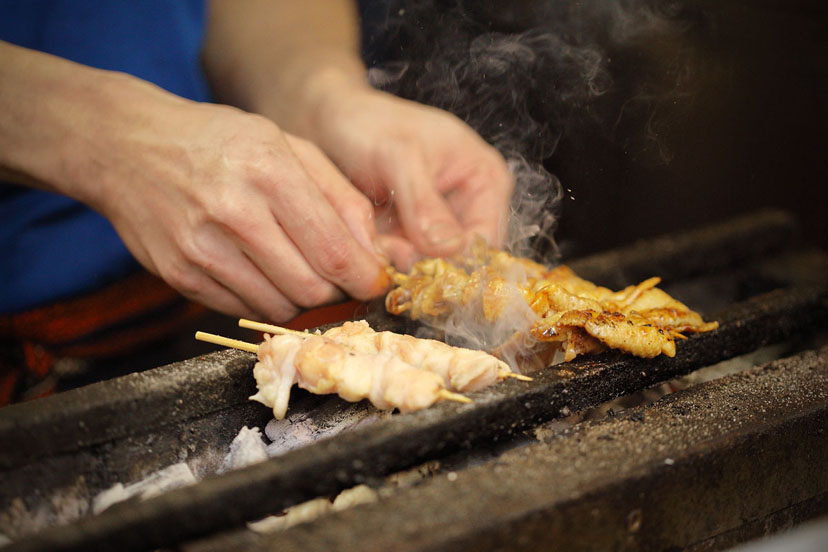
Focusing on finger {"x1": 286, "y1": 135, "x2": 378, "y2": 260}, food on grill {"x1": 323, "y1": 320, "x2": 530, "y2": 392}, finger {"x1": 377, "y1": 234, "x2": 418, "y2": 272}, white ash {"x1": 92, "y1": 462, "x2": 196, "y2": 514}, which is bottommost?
white ash {"x1": 92, "y1": 462, "x2": 196, "y2": 514}

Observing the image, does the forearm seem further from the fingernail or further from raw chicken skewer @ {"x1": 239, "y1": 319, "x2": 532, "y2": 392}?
raw chicken skewer @ {"x1": 239, "y1": 319, "x2": 532, "y2": 392}

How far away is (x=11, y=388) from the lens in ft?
11.5

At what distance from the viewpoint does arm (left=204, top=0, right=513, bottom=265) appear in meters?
3.36

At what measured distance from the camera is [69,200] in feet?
12.0

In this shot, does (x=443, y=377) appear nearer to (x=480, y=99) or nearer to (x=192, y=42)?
(x=480, y=99)

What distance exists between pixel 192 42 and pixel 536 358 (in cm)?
274

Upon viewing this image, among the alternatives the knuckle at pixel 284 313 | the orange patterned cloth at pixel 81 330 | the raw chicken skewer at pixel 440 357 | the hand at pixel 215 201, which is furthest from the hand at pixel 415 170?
the orange patterned cloth at pixel 81 330

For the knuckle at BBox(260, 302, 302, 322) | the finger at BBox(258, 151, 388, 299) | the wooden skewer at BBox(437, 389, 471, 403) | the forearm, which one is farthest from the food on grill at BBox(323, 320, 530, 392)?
the forearm

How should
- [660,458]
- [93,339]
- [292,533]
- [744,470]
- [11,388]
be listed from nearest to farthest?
[292,533] < [660,458] < [744,470] < [11,388] < [93,339]

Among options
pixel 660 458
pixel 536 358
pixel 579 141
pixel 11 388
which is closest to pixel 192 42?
pixel 11 388

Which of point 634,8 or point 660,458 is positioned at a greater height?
point 634,8

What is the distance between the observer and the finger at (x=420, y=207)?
3.30m

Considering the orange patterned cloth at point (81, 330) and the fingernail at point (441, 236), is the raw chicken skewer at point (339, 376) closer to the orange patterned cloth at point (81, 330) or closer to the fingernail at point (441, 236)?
the fingernail at point (441, 236)

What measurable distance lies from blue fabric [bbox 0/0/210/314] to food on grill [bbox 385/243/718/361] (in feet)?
5.96
